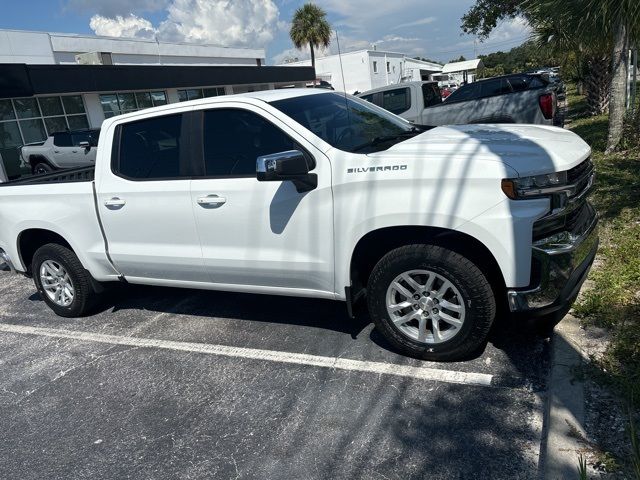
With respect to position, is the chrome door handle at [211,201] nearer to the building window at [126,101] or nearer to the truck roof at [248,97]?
the truck roof at [248,97]

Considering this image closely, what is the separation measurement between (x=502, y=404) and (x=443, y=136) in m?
1.95

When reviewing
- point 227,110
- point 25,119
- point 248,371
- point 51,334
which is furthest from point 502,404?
point 25,119

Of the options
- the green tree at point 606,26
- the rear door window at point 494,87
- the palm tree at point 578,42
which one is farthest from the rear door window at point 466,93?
the green tree at point 606,26

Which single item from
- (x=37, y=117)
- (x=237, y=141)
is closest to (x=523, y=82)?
(x=237, y=141)

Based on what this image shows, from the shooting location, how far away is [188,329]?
15.9ft

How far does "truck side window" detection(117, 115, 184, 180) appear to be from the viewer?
430 centimetres

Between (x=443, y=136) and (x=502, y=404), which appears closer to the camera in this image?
(x=502, y=404)

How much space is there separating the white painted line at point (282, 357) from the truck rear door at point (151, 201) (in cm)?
58

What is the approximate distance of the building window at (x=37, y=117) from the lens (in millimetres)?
19828

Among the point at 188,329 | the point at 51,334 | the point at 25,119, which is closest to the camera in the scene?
the point at 188,329

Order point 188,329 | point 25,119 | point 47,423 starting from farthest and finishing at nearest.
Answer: point 25,119 < point 188,329 < point 47,423

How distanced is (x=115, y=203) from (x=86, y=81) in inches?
780

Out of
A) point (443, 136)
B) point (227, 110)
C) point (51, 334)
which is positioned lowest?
point (51, 334)

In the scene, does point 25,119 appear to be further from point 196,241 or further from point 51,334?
point 196,241
